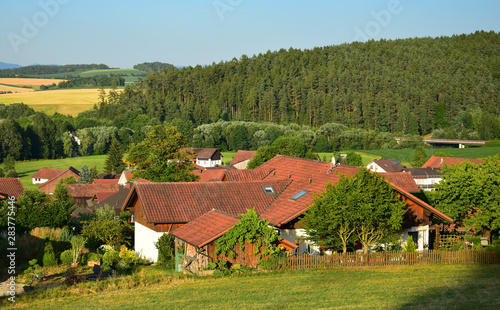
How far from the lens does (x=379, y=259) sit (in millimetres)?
23125

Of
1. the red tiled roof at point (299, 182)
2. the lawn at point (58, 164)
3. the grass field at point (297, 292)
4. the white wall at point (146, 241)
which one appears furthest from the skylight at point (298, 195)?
the lawn at point (58, 164)

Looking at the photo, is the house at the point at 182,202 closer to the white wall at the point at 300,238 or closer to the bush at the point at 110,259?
the bush at the point at 110,259

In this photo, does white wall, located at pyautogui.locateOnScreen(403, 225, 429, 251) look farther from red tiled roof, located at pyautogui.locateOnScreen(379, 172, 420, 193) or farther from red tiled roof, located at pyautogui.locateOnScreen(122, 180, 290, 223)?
red tiled roof, located at pyautogui.locateOnScreen(379, 172, 420, 193)

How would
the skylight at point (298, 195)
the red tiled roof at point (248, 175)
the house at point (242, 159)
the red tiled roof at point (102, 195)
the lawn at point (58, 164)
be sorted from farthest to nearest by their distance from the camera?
the lawn at point (58, 164)
the house at point (242, 159)
the red tiled roof at point (102, 195)
the red tiled roof at point (248, 175)
the skylight at point (298, 195)

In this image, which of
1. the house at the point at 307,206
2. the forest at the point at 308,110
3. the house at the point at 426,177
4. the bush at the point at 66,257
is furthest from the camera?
the forest at the point at 308,110

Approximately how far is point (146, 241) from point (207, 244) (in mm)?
7843

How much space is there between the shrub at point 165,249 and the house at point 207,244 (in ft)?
3.54

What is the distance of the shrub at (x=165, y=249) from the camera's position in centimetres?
2641

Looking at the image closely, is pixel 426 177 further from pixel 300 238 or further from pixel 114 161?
pixel 300 238

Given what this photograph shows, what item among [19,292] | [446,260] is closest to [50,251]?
[19,292]

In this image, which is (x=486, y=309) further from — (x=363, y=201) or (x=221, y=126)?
(x=221, y=126)

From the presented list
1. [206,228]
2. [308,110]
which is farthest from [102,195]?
[308,110]

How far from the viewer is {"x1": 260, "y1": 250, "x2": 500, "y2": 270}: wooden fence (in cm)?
2178

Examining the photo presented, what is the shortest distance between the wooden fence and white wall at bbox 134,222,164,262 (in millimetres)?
8479
